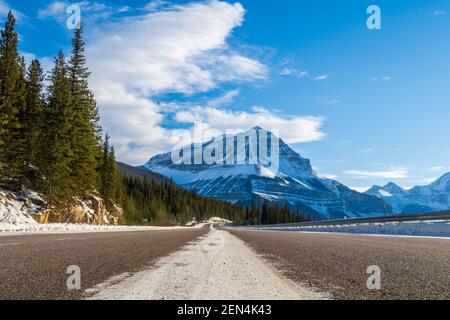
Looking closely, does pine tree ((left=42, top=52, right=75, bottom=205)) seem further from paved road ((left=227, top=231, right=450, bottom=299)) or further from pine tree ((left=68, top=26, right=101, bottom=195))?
paved road ((left=227, top=231, right=450, bottom=299))

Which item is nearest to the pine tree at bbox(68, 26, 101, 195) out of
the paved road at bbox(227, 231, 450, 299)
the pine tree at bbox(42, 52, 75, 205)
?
the pine tree at bbox(42, 52, 75, 205)

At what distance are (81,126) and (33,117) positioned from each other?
4.91 metres

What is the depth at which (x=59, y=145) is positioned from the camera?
136ft

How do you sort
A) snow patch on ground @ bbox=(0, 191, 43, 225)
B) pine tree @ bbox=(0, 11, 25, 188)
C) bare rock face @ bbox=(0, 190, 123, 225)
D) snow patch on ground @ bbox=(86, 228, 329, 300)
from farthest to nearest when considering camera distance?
pine tree @ bbox=(0, 11, 25, 188)
bare rock face @ bbox=(0, 190, 123, 225)
snow patch on ground @ bbox=(0, 191, 43, 225)
snow patch on ground @ bbox=(86, 228, 329, 300)

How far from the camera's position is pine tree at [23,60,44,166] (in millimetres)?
43719

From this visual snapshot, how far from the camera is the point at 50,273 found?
579 cm

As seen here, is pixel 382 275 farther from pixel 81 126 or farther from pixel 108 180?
pixel 108 180

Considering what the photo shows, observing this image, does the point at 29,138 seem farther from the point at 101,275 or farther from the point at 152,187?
the point at 152,187

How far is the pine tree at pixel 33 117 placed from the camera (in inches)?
1721

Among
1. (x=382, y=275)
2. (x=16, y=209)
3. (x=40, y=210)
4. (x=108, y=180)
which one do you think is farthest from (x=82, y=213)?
(x=382, y=275)

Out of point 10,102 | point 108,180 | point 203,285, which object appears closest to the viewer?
Result: point 203,285

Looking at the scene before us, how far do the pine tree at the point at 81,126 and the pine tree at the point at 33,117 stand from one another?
352 centimetres

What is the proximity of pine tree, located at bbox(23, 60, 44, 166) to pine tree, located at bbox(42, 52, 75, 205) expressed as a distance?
4.30 ft
